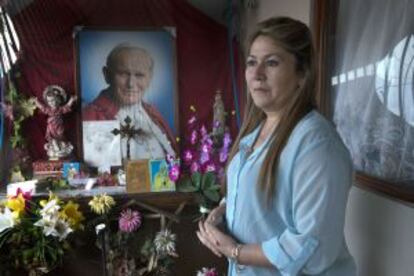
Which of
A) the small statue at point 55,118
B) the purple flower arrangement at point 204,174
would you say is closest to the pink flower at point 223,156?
the purple flower arrangement at point 204,174

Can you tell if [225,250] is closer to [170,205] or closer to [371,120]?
[371,120]

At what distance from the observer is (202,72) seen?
2.44 m

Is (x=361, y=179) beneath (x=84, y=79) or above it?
beneath

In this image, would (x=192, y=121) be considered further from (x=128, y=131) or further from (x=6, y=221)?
(x=6, y=221)

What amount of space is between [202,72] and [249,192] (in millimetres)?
1825

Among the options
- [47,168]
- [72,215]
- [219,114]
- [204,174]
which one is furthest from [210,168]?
[47,168]

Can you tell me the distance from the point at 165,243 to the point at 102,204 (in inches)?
12.1

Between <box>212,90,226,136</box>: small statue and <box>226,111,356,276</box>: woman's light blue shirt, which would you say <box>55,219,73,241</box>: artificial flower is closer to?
<box>226,111,356,276</box>: woman's light blue shirt

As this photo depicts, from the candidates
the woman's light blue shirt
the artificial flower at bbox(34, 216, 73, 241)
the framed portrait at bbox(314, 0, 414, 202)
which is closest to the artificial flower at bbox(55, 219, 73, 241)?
the artificial flower at bbox(34, 216, 73, 241)

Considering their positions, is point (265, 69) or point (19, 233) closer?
point (265, 69)

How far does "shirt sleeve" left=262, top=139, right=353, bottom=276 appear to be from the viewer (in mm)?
598

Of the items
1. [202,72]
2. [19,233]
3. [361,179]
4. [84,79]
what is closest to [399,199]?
[361,179]

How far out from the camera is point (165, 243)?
1.55 meters

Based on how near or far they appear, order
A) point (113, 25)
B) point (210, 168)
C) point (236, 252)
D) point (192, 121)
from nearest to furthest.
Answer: point (236, 252)
point (210, 168)
point (192, 121)
point (113, 25)
